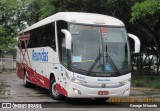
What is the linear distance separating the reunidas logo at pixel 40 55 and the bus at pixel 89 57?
1.06 metres

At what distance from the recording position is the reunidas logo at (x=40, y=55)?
16750 mm

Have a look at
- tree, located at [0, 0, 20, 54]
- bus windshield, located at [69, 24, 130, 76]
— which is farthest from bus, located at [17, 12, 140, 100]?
tree, located at [0, 0, 20, 54]

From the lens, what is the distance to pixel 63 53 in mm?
14242

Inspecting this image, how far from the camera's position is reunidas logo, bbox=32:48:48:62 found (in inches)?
659

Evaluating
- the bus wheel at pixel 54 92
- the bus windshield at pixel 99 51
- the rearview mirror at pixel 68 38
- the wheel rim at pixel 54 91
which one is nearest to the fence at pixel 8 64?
the bus wheel at pixel 54 92

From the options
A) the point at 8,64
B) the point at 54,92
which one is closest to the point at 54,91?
the point at 54,92

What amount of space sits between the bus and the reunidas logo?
1.06 meters

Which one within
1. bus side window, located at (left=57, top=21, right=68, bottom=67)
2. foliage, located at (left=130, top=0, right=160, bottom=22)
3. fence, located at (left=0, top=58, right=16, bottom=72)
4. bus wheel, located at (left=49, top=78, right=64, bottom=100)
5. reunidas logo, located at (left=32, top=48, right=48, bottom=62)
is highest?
foliage, located at (left=130, top=0, right=160, bottom=22)

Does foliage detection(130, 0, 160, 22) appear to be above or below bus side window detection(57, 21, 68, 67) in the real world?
above

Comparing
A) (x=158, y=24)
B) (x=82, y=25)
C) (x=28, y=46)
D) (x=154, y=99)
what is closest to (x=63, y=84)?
(x=82, y=25)

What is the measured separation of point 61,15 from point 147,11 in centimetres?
562

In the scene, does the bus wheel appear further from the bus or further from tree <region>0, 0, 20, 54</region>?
tree <region>0, 0, 20, 54</region>

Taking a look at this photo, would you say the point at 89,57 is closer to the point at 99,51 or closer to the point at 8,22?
the point at 99,51

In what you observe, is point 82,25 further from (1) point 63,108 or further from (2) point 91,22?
(1) point 63,108
